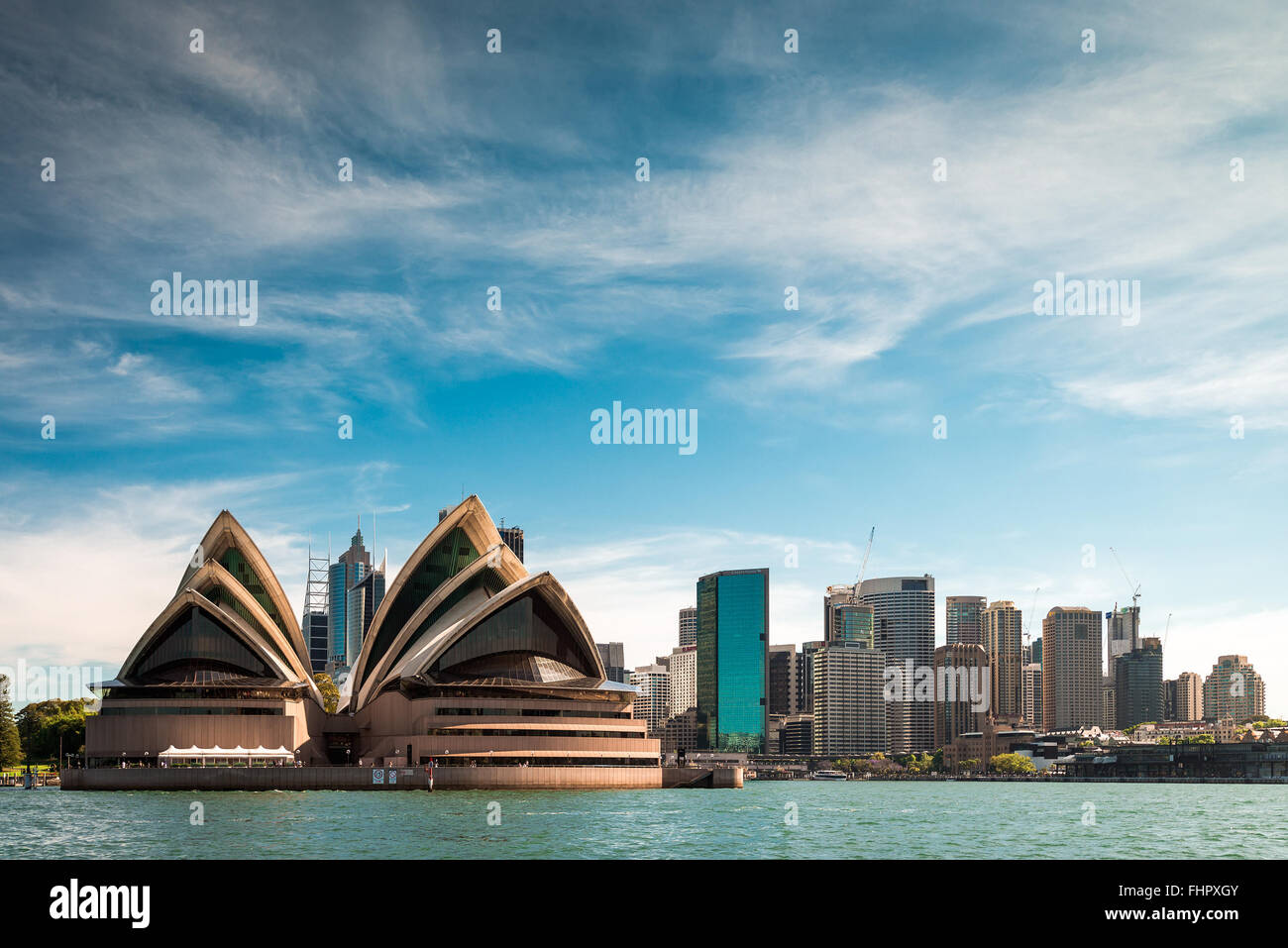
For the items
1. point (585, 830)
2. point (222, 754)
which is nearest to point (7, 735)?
point (222, 754)

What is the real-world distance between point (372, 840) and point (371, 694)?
68.5 metres

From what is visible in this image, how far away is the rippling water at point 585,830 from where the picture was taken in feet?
130

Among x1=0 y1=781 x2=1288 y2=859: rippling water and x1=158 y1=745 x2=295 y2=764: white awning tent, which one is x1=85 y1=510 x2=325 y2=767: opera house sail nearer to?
x1=158 y1=745 x2=295 y2=764: white awning tent

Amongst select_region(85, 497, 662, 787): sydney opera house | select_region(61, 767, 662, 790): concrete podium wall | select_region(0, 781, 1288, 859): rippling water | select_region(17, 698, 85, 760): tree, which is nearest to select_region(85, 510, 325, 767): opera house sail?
select_region(85, 497, 662, 787): sydney opera house

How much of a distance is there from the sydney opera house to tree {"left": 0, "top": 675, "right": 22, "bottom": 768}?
3171 centimetres

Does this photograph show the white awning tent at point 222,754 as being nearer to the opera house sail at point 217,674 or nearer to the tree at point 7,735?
the opera house sail at point 217,674

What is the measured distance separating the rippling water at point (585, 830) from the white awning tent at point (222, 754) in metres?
13.3

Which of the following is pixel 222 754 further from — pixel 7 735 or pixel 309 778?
pixel 7 735

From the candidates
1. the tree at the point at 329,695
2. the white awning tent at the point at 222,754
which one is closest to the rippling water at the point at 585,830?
the white awning tent at the point at 222,754

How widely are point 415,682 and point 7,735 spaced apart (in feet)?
177

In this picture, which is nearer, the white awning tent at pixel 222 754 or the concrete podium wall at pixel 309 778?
the concrete podium wall at pixel 309 778

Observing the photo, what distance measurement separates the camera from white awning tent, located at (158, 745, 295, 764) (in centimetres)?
9481
